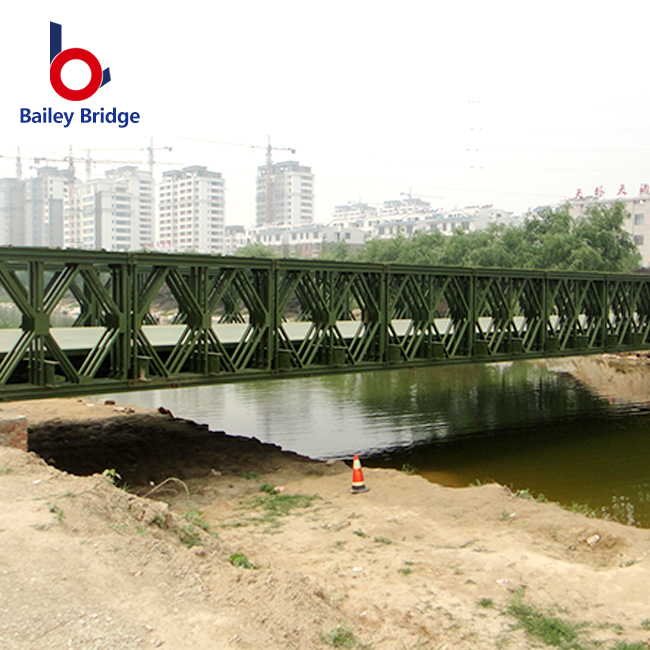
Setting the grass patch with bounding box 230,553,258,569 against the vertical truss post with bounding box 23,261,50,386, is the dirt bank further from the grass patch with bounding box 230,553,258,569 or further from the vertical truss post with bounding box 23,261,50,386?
the grass patch with bounding box 230,553,258,569

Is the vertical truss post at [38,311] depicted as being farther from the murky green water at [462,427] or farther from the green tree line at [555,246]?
the green tree line at [555,246]

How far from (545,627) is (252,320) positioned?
11.5 metres

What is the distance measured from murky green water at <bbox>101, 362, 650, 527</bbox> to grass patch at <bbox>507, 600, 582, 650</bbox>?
7378 mm

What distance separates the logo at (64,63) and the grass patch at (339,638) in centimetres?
2933

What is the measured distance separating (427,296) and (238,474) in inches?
339

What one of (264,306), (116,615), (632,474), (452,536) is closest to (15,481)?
(116,615)

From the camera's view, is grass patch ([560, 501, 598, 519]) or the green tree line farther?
the green tree line

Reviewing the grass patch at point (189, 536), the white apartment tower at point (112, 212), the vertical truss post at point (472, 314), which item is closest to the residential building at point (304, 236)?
the white apartment tower at point (112, 212)

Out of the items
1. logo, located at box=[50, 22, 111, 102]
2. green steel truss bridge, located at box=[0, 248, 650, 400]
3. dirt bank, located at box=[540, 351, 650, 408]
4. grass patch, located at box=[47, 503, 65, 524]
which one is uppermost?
logo, located at box=[50, 22, 111, 102]

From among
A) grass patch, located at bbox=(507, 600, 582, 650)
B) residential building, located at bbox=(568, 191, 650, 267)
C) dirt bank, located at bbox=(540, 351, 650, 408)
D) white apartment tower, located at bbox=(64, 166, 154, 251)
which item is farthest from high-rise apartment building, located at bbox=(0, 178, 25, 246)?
grass patch, located at bbox=(507, 600, 582, 650)

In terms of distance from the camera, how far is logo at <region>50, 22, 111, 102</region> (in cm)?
2983

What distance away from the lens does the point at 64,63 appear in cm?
3064

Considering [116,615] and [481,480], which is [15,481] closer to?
[116,615]

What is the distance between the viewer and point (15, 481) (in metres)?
10.2
